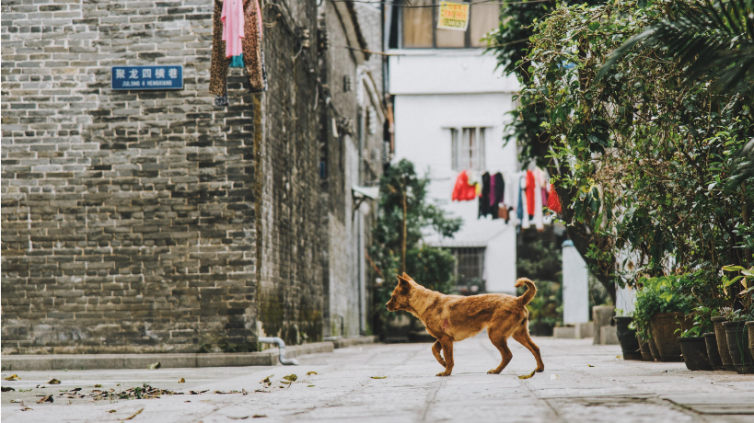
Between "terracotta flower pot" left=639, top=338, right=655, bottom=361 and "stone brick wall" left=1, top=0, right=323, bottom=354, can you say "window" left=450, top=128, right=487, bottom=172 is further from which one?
"terracotta flower pot" left=639, top=338, right=655, bottom=361

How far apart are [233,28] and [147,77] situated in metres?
1.54

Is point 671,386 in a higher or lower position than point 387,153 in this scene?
lower

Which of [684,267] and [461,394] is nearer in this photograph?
[461,394]

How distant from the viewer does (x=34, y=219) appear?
10289mm

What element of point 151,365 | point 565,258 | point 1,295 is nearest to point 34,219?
point 1,295

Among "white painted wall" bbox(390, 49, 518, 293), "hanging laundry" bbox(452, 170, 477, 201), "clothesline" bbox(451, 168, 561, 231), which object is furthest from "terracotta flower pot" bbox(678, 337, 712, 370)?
"white painted wall" bbox(390, 49, 518, 293)

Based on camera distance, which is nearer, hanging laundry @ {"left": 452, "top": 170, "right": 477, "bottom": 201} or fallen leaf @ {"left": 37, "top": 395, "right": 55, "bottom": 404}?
fallen leaf @ {"left": 37, "top": 395, "right": 55, "bottom": 404}

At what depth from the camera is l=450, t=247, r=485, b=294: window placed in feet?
96.4

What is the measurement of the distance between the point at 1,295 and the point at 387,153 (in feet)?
76.7

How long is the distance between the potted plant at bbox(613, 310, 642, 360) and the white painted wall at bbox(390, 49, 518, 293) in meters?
19.3

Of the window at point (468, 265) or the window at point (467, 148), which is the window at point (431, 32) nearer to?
the window at point (467, 148)

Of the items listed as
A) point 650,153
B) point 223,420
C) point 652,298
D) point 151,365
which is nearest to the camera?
point 223,420

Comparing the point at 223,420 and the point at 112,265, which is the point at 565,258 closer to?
the point at 112,265

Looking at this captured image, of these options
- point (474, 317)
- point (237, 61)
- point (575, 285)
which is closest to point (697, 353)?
point (474, 317)
